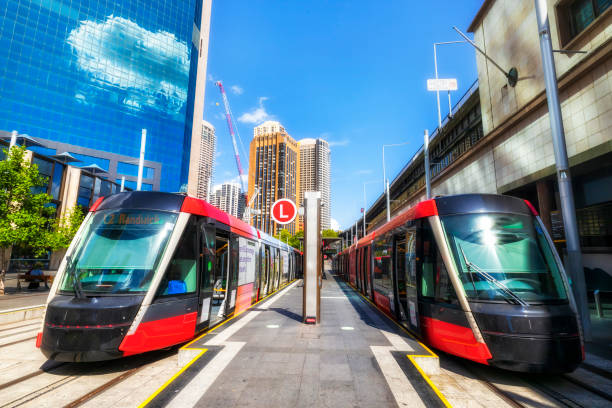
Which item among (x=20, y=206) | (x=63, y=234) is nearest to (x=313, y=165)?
(x=63, y=234)

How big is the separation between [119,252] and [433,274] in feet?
20.3

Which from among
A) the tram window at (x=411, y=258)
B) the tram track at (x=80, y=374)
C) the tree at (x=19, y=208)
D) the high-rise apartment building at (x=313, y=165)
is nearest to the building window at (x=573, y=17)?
the tram window at (x=411, y=258)

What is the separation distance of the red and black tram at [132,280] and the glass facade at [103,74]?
234 feet

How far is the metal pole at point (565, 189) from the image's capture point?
8.17 metres

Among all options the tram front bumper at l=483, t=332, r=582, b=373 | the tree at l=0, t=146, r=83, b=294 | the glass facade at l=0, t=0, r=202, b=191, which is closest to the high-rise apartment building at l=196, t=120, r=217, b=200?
the glass facade at l=0, t=0, r=202, b=191

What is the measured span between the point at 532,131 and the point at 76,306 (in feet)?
55.2

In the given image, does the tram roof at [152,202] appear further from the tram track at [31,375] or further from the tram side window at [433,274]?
the tram side window at [433,274]

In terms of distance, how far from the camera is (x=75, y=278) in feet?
18.4

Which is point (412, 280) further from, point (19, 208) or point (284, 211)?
point (19, 208)

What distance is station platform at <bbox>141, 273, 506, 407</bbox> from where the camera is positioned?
4.25 m

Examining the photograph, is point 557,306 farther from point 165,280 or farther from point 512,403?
point 165,280

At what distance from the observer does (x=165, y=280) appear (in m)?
5.93

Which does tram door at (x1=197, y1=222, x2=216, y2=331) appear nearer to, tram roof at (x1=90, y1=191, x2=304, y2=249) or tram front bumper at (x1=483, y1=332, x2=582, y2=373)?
tram roof at (x1=90, y1=191, x2=304, y2=249)

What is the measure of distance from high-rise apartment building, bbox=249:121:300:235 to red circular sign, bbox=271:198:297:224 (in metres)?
80.8
